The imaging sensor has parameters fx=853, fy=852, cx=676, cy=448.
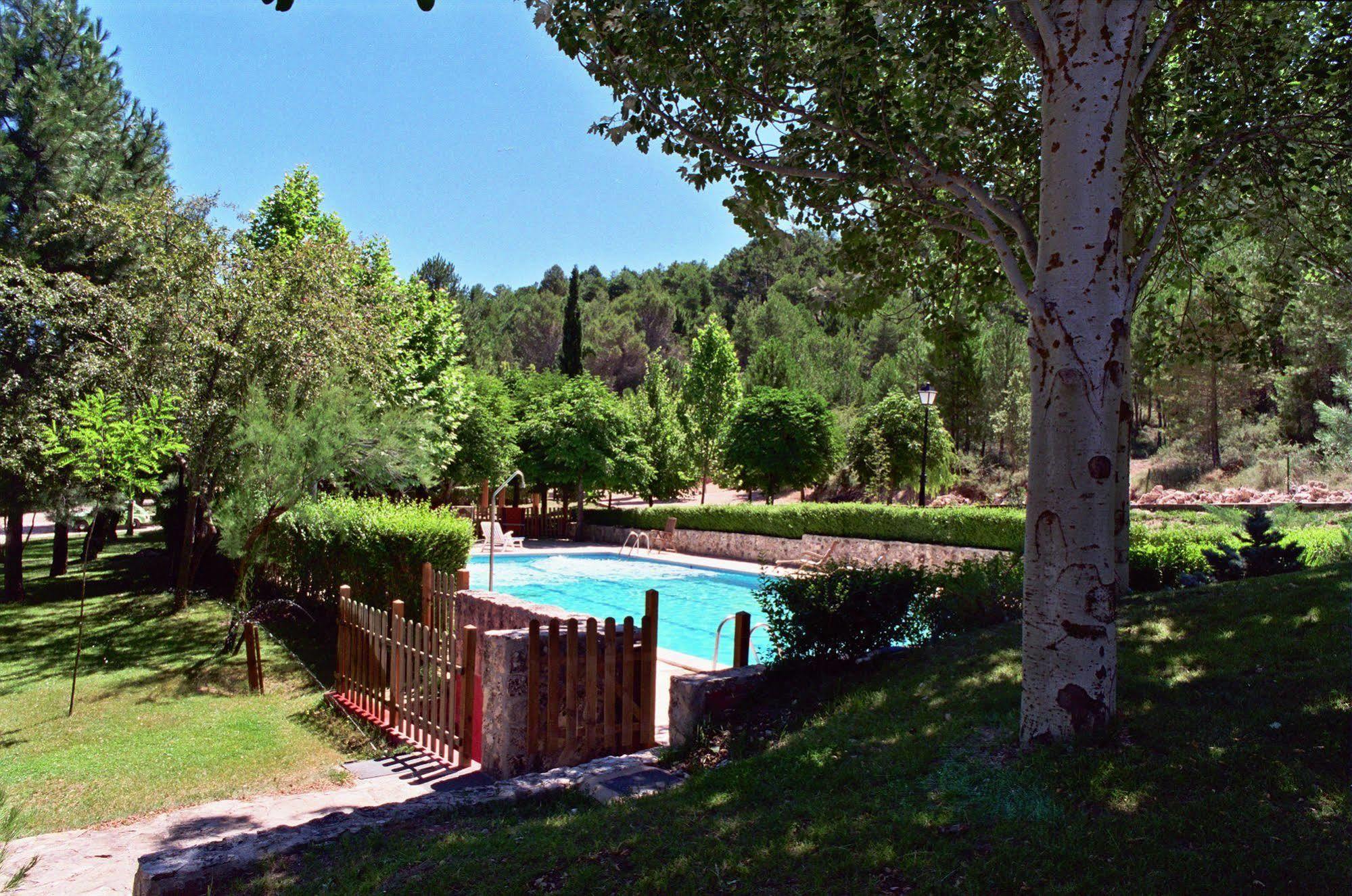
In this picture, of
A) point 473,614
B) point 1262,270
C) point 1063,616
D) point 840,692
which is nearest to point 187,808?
point 473,614

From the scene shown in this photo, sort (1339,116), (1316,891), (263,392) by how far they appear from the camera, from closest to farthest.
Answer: (1316,891) < (1339,116) < (263,392)

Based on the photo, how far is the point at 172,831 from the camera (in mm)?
5406

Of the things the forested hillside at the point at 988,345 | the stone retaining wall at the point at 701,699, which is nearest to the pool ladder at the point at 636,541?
the forested hillside at the point at 988,345

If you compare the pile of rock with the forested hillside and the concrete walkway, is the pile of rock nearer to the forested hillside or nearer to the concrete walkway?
the forested hillside

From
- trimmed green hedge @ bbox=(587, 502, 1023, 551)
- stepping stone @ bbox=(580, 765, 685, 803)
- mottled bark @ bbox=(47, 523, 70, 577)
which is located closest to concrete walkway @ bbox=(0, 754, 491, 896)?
stepping stone @ bbox=(580, 765, 685, 803)

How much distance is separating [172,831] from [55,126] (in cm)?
1462

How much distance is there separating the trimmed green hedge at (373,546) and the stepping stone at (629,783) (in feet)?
21.5

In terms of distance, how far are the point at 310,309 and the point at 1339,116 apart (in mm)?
13044

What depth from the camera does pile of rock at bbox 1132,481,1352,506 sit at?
1980 centimetres

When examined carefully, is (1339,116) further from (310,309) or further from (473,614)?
(310,309)

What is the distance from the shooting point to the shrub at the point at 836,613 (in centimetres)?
628

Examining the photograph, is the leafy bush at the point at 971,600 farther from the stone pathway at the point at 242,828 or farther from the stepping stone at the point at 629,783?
the stepping stone at the point at 629,783

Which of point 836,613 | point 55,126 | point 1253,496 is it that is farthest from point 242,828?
point 1253,496

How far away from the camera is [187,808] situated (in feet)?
19.8
